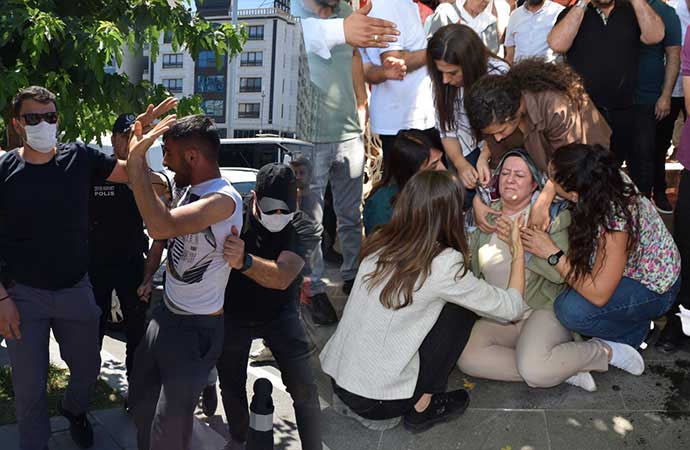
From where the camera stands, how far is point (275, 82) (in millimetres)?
2373

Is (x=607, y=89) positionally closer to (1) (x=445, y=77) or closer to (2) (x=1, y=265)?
(1) (x=445, y=77)

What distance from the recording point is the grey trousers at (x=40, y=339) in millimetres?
3092

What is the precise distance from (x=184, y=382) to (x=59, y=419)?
153 centimetres

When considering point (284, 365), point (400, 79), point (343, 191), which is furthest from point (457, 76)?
point (284, 365)

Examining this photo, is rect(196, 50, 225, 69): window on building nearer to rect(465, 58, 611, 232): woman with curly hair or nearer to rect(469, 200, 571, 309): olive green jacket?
rect(465, 58, 611, 232): woman with curly hair

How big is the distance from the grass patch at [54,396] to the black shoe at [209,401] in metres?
1.07

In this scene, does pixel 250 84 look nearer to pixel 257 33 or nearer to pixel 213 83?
pixel 257 33

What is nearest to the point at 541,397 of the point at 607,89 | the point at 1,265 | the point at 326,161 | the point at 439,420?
the point at 439,420

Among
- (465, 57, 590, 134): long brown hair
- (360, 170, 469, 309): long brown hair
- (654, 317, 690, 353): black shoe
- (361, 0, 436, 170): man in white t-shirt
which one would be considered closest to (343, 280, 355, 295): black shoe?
(361, 0, 436, 170): man in white t-shirt

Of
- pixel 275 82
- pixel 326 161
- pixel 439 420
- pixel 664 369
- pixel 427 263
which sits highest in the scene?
pixel 275 82

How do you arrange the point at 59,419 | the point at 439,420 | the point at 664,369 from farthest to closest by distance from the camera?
the point at 59,419 → the point at 664,369 → the point at 439,420

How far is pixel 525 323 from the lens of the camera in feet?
10.6

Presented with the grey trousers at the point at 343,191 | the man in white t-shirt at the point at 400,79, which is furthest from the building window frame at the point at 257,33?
the man in white t-shirt at the point at 400,79

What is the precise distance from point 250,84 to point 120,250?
1.58m
